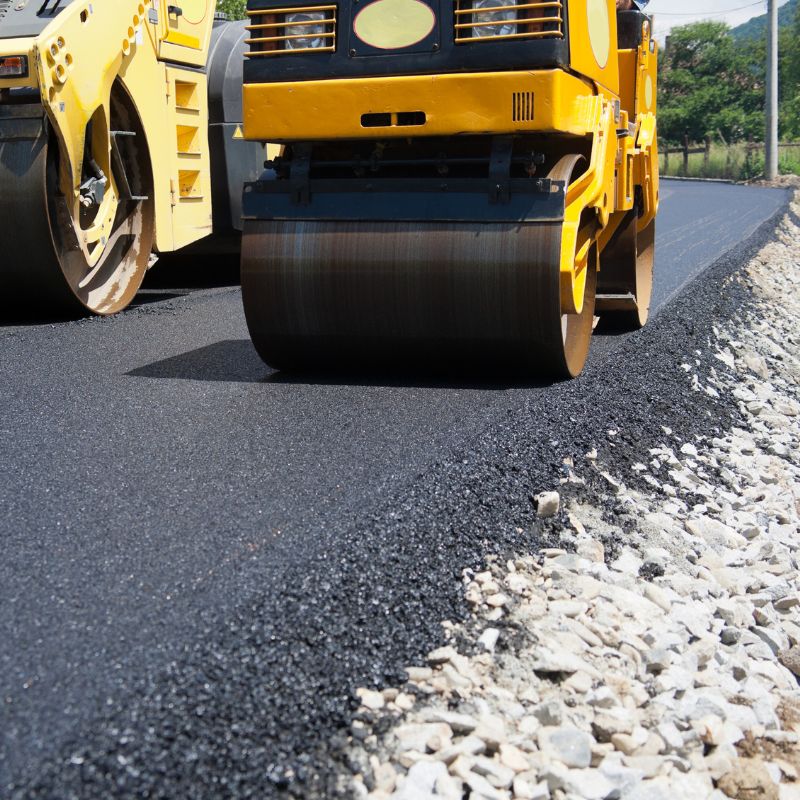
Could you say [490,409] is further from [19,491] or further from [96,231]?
[96,231]

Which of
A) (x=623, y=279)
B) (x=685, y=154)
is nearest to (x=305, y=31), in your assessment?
(x=623, y=279)

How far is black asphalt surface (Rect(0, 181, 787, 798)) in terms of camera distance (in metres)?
2.20

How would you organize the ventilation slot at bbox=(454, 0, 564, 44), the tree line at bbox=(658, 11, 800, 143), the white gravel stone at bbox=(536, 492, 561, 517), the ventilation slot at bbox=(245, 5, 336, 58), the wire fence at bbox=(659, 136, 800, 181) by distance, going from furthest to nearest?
the tree line at bbox=(658, 11, 800, 143), the wire fence at bbox=(659, 136, 800, 181), the ventilation slot at bbox=(245, 5, 336, 58), the ventilation slot at bbox=(454, 0, 564, 44), the white gravel stone at bbox=(536, 492, 561, 517)

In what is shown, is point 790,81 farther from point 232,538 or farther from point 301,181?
point 232,538

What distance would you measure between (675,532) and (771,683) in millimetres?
948

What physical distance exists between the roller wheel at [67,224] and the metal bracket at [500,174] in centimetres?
315

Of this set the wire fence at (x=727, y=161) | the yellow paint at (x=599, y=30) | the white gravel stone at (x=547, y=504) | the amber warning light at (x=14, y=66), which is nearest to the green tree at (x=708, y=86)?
the wire fence at (x=727, y=161)

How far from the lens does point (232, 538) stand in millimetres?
3139

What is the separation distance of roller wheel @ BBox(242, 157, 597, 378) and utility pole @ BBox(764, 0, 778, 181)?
30948 mm

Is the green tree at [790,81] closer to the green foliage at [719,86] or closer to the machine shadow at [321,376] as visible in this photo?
the green foliage at [719,86]

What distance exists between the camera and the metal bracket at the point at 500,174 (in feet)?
15.7

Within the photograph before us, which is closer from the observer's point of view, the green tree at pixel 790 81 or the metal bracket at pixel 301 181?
the metal bracket at pixel 301 181

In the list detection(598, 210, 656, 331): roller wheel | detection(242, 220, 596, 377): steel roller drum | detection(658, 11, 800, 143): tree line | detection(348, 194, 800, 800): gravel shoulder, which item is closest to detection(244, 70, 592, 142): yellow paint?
detection(242, 220, 596, 377): steel roller drum

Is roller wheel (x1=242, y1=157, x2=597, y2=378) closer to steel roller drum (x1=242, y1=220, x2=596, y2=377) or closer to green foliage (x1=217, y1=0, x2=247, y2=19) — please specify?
steel roller drum (x1=242, y1=220, x2=596, y2=377)
